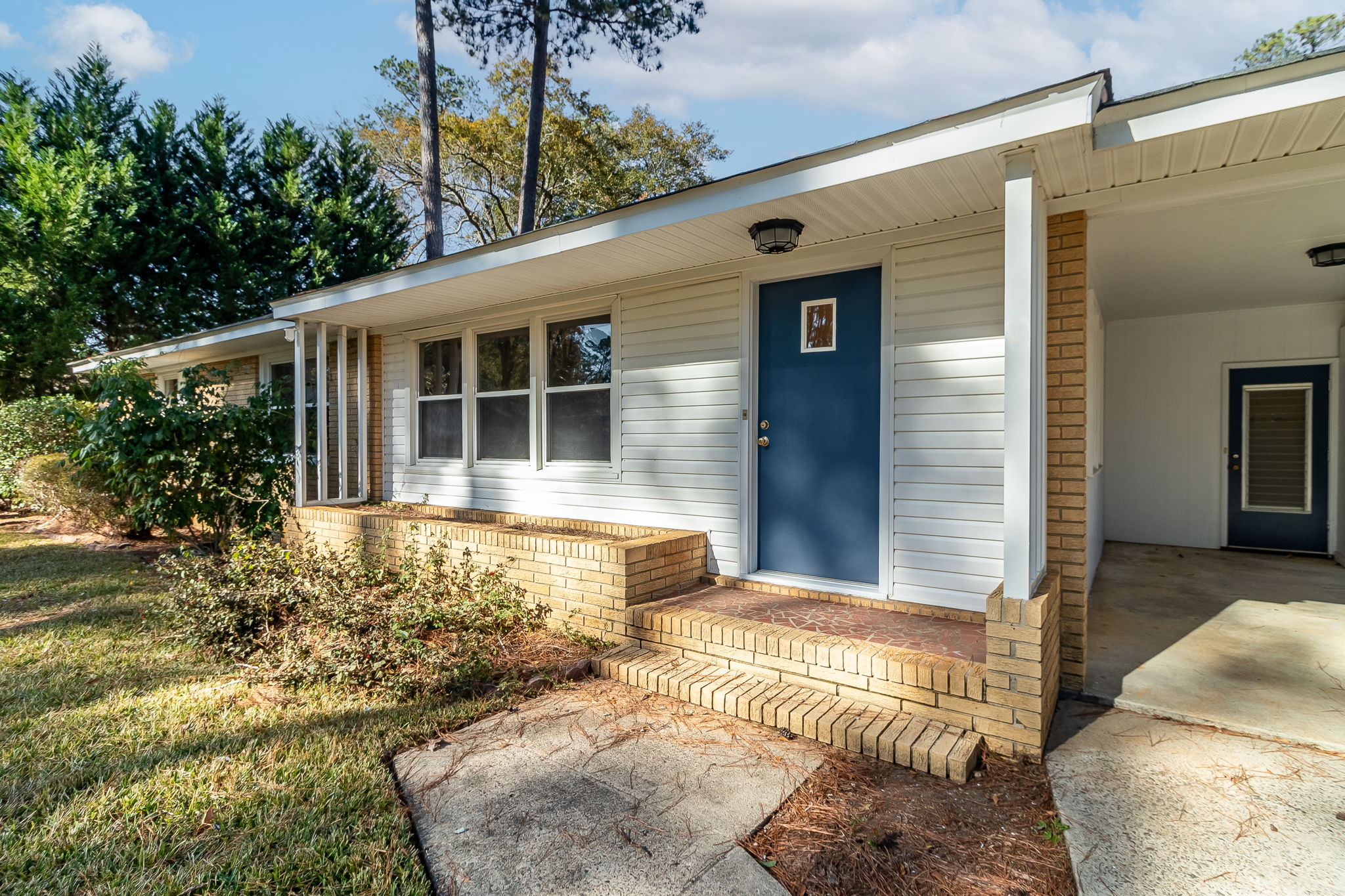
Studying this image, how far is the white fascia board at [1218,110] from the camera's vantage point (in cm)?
233

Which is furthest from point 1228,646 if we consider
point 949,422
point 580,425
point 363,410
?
point 363,410

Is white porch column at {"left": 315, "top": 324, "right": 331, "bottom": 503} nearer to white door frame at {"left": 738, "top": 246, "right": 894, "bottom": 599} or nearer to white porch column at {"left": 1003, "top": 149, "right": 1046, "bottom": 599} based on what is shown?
white door frame at {"left": 738, "top": 246, "right": 894, "bottom": 599}

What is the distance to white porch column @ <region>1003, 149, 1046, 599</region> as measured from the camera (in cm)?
276

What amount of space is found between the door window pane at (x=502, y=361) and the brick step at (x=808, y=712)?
124 inches

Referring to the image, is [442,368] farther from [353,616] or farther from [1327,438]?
[1327,438]

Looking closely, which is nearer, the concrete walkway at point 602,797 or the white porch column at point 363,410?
the concrete walkway at point 602,797

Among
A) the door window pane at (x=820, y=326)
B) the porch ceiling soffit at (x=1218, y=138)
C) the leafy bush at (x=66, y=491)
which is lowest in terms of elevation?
the leafy bush at (x=66, y=491)

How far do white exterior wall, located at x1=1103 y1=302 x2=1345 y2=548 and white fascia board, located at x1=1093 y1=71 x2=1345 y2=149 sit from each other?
223 inches

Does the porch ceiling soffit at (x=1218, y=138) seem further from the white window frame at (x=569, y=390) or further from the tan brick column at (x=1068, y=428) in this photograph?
the white window frame at (x=569, y=390)

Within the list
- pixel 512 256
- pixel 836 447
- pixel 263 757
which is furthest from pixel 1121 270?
pixel 263 757

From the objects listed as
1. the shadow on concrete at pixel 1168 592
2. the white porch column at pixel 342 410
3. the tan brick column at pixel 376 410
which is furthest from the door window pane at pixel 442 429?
the shadow on concrete at pixel 1168 592

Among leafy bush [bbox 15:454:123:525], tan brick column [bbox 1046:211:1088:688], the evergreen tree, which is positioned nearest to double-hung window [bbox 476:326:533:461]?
tan brick column [bbox 1046:211:1088:688]

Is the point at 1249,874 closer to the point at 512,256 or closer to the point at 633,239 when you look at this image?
the point at 633,239

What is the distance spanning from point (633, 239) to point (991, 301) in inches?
82.2
